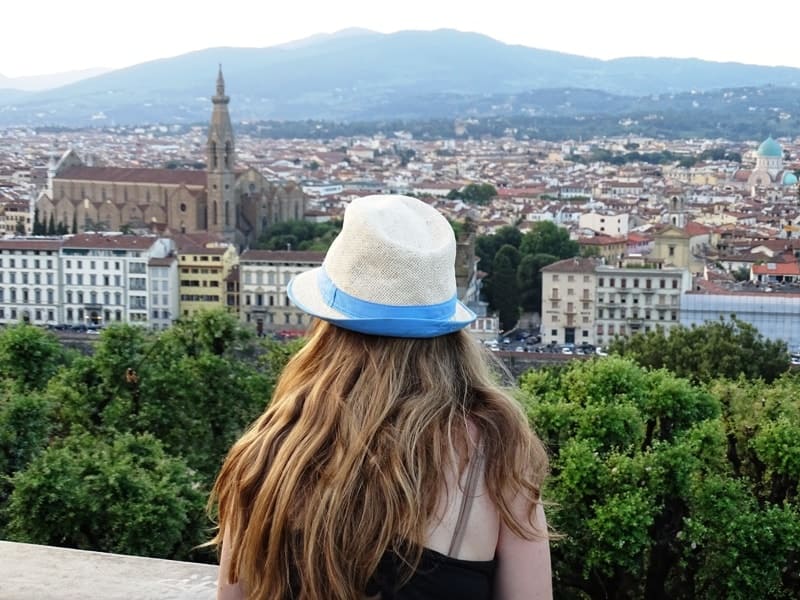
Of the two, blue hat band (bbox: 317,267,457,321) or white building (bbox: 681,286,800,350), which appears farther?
white building (bbox: 681,286,800,350)

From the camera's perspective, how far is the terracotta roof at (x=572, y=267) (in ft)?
88.2

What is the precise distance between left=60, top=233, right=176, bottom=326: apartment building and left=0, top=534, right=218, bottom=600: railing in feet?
86.3

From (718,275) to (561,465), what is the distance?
83.1ft

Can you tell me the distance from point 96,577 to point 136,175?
4384 cm

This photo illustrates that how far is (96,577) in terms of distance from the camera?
1.90 metres

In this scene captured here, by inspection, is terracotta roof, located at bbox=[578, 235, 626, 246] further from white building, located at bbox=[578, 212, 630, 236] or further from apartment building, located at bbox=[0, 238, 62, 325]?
apartment building, located at bbox=[0, 238, 62, 325]

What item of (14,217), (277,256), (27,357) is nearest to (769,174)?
(14,217)

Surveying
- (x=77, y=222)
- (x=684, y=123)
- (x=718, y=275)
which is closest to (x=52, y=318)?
(x=77, y=222)

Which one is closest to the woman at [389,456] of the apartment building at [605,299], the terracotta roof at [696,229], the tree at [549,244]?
the apartment building at [605,299]

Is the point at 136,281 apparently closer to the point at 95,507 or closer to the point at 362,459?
the point at 95,507

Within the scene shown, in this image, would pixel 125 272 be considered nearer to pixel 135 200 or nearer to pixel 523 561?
pixel 135 200

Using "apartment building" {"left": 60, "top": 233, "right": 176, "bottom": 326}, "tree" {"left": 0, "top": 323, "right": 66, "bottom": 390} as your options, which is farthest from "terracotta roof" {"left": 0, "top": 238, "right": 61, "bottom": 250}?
"tree" {"left": 0, "top": 323, "right": 66, "bottom": 390}

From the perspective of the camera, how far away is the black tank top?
1.29 meters

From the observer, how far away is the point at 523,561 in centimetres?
133
